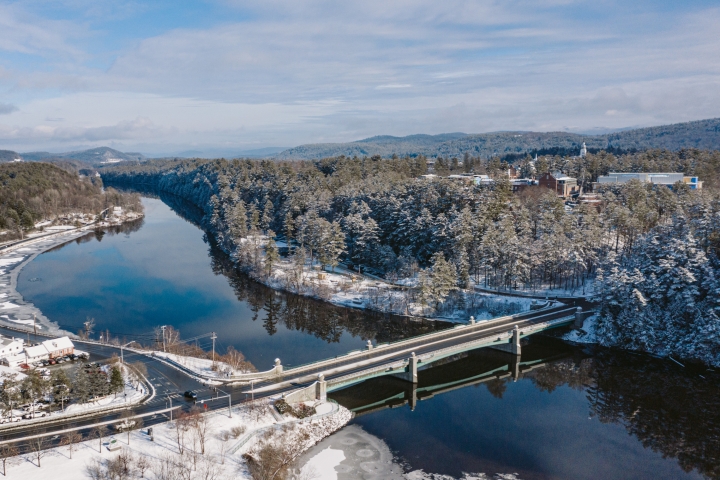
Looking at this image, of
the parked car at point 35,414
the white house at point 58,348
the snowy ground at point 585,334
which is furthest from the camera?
the snowy ground at point 585,334

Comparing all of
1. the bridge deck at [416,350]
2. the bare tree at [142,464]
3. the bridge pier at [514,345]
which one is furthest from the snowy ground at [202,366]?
the bridge pier at [514,345]

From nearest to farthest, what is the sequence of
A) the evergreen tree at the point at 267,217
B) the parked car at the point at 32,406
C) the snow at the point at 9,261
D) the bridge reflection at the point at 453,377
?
the parked car at the point at 32,406 < the bridge reflection at the point at 453,377 < the snow at the point at 9,261 < the evergreen tree at the point at 267,217

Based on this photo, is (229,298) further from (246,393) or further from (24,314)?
(246,393)

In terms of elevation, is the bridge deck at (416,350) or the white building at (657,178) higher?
the white building at (657,178)

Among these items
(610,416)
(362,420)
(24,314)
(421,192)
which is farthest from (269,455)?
(421,192)

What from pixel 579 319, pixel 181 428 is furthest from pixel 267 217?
pixel 181 428

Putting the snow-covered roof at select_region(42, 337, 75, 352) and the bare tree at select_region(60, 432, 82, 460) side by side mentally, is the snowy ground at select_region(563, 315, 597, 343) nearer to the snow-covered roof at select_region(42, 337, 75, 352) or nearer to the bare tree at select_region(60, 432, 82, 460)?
the bare tree at select_region(60, 432, 82, 460)

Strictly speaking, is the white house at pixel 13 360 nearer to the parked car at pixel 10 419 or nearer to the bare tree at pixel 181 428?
the parked car at pixel 10 419

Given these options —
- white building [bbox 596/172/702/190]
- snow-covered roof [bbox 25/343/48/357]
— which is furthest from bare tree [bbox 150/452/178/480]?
white building [bbox 596/172/702/190]
